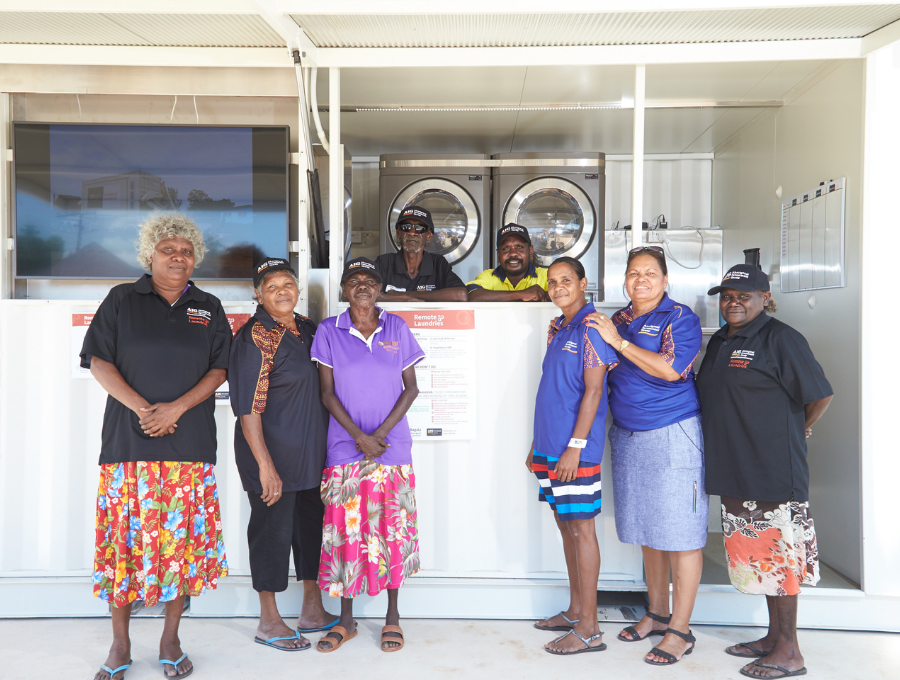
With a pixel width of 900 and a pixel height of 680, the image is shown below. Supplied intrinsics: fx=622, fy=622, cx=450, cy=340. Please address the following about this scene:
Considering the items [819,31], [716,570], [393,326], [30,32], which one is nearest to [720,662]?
[716,570]

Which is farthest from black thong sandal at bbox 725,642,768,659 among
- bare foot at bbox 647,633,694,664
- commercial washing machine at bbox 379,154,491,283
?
commercial washing machine at bbox 379,154,491,283

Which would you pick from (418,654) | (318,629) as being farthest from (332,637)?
(418,654)

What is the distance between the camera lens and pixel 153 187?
336 centimetres

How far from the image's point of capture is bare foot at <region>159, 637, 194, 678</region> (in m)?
2.54

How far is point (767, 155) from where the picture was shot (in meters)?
4.30

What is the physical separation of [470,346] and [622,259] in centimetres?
267

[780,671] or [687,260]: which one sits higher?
[687,260]

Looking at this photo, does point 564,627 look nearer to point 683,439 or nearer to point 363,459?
point 683,439

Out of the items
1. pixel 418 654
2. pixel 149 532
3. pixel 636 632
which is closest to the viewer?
pixel 149 532

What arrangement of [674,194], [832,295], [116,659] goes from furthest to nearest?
[674,194]
[832,295]
[116,659]

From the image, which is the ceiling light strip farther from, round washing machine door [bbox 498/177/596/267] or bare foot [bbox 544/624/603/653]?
bare foot [bbox 544/624/603/653]

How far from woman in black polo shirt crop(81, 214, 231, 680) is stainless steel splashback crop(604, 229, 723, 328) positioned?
3.67 m

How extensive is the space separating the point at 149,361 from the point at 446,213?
2.69m

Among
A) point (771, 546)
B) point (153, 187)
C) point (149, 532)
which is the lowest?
point (771, 546)
